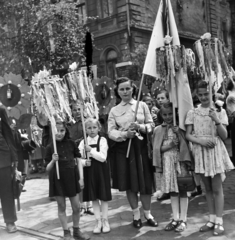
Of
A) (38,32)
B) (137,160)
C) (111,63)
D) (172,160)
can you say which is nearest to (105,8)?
(111,63)

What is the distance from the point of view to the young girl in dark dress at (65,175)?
12.6 ft

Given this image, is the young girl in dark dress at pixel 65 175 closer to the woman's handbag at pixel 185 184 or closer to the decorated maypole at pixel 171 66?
the decorated maypole at pixel 171 66

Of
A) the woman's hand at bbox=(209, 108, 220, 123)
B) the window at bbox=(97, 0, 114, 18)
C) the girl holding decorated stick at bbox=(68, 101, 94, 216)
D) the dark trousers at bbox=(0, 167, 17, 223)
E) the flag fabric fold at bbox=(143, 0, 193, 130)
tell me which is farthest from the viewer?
the window at bbox=(97, 0, 114, 18)

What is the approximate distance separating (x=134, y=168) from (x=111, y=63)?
12.8 metres

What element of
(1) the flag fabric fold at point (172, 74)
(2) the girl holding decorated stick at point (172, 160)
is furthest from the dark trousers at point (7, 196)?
(1) the flag fabric fold at point (172, 74)

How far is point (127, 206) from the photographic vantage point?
532 centimetres

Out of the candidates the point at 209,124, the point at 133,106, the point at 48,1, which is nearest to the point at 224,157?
the point at 209,124

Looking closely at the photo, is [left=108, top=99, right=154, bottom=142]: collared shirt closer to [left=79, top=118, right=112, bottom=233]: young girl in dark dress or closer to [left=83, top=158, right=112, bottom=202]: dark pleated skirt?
[left=79, top=118, right=112, bottom=233]: young girl in dark dress

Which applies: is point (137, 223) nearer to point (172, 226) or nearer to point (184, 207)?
point (172, 226)

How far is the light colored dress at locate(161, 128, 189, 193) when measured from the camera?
13.1ft

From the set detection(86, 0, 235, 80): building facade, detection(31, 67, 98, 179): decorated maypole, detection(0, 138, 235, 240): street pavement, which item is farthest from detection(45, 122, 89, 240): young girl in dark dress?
detection(86, 0, 235, 80): building facade

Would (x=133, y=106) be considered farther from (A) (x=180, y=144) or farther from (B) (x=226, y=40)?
(B) (x=226, y=40)

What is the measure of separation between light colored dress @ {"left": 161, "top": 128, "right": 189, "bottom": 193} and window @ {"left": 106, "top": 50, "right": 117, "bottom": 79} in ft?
40.6

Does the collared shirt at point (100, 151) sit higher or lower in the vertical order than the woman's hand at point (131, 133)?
lower
